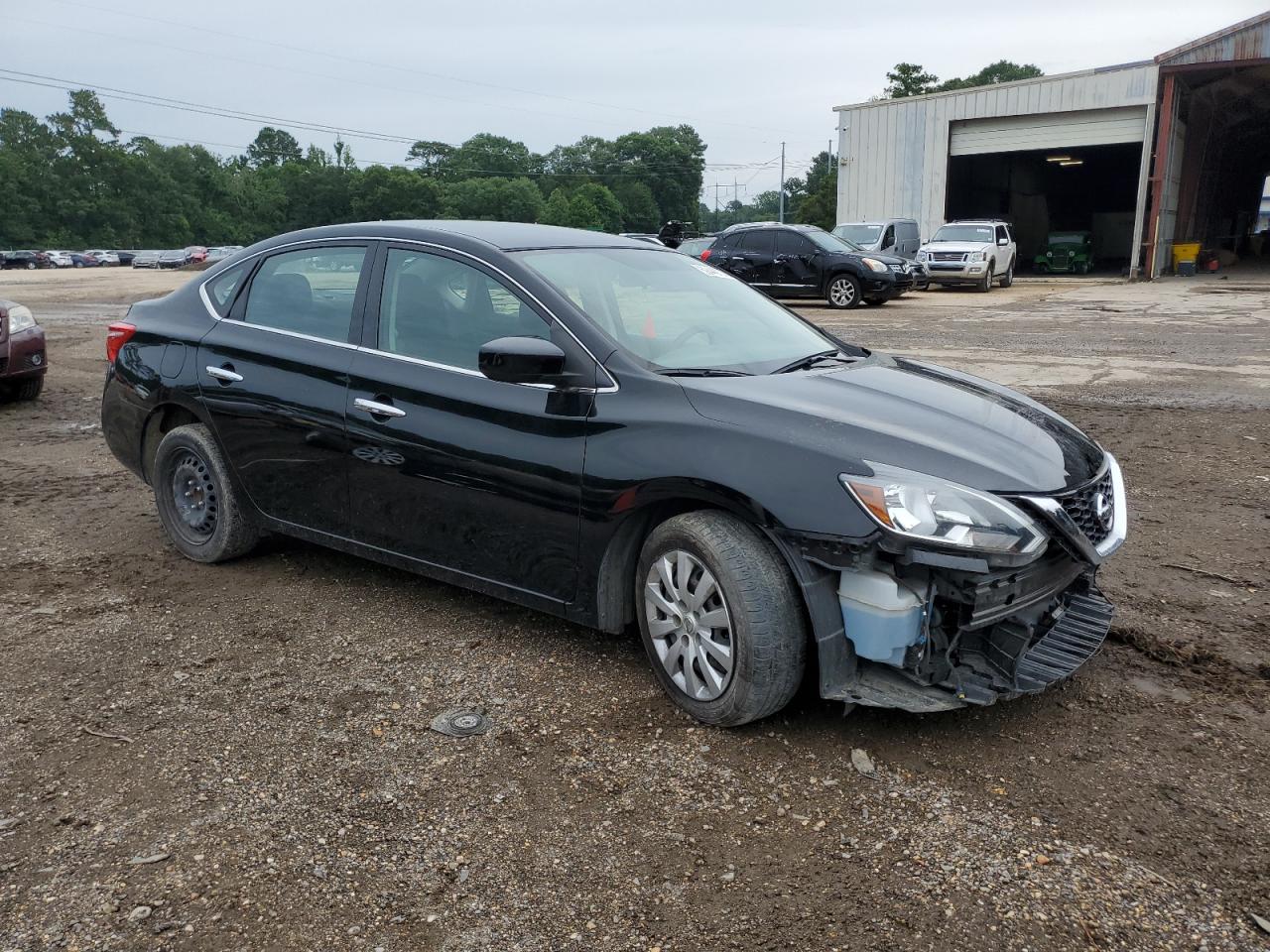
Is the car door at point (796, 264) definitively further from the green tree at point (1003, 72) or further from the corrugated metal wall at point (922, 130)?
the green tree at point (1003, 72)

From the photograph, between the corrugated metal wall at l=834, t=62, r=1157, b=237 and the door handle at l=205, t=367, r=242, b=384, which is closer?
the door handle at l=205, t=367, r=242, b=384

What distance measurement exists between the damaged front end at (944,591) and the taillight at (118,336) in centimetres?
375

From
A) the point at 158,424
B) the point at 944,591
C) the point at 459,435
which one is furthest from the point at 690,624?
the point at 158,424

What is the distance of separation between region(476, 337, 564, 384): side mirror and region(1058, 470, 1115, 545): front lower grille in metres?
1.68

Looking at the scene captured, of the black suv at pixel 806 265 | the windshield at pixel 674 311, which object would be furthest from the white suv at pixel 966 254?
the windshield at pixel 674 311

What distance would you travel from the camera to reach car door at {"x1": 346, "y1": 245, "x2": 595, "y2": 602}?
3.54 m

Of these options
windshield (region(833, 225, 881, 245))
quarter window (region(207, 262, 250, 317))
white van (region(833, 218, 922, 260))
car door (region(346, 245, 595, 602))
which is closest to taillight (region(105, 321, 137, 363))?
quarter window (region(207, 262, 250, 317))

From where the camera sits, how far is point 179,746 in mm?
3203

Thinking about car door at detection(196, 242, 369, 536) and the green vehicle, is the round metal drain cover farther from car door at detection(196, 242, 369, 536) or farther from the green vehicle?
the green vehicle

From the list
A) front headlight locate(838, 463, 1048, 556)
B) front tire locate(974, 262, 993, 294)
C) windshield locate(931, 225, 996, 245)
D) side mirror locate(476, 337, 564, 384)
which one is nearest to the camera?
front headlight locate(838, 463, 1048, 556)

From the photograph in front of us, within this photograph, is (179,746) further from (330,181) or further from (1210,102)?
(330,181)

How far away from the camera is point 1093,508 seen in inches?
129

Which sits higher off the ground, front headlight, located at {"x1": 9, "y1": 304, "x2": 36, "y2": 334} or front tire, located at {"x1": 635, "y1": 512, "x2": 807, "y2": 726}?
front headlight, located at {"x1": 9, "y1": 304, "x2": 36, "y2": 334}

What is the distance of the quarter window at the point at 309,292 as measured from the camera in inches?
169
